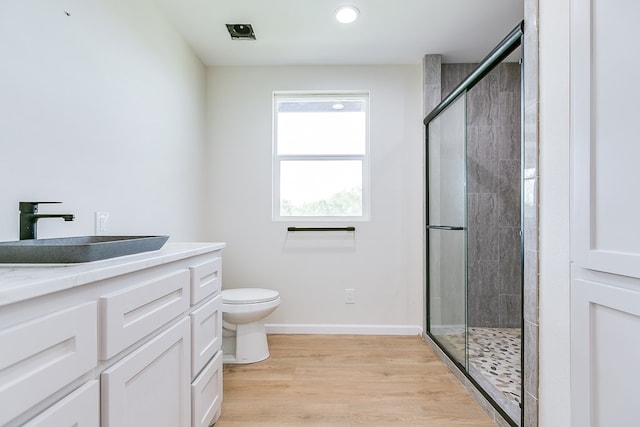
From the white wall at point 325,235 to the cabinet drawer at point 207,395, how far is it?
1275 mm

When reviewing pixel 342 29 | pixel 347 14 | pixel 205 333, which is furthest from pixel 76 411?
pixel 342 29

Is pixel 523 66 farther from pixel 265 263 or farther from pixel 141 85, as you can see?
pixel 265 263

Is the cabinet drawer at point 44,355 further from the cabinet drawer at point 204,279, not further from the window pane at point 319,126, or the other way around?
the window pane at point 319,126

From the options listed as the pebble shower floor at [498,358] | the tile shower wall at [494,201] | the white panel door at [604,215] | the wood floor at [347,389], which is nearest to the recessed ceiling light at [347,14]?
the tile shower wall at [494,201]

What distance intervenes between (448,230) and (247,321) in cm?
157

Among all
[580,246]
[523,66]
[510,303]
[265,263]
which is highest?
[523,66]

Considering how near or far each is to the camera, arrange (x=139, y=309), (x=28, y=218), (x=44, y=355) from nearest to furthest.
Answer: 1. (x=44, y=355)
2. (x=139, y=309)
3. (x=28, y=218)

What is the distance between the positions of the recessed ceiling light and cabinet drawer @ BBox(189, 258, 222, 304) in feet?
5.69

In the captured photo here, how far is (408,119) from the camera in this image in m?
2.81

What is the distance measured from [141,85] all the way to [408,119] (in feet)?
6.68

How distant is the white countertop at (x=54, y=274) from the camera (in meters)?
0.56

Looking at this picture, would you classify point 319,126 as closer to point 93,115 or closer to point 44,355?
point 93,115

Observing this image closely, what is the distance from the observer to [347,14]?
212 cm

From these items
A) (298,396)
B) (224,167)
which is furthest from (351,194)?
(298,396)
